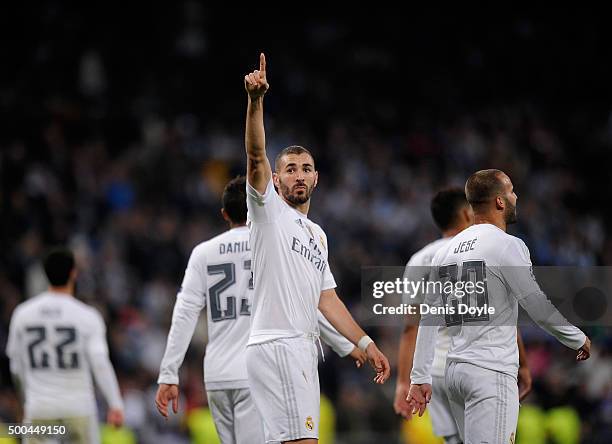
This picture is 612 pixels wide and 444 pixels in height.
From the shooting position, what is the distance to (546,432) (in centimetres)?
1512

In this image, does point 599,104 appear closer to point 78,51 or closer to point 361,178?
point 361,178

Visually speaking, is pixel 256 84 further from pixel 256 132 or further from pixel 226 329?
pixel 226 329

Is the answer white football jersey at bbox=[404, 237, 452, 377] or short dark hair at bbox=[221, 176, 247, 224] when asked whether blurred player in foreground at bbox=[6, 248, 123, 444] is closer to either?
short dark hair at bbox=[221, 176, 247, 224]

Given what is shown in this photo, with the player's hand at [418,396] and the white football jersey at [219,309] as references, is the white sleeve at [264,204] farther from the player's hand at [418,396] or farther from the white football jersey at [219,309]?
the player's hand at [418,396]

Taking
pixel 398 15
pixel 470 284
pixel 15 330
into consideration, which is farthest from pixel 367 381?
pixel 398 15

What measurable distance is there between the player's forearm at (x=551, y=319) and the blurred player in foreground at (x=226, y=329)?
1.55 m

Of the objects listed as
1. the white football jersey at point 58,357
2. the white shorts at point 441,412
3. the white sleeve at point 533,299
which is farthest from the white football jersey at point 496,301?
the white football jersey at point 58,357

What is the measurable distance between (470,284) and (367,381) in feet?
30.6

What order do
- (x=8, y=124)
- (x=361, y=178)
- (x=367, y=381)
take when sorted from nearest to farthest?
(x=367, y=381) < (x=8, y=124) < (x=361, y=178)

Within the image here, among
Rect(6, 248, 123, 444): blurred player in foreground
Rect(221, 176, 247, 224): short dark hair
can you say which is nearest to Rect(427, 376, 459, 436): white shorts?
Rect(221, 176, 247, 224): short dark hair

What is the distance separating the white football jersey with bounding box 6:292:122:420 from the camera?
9430mm

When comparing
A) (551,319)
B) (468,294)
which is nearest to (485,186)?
(468,294)

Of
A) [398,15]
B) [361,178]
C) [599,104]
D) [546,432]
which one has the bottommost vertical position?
[546,432]

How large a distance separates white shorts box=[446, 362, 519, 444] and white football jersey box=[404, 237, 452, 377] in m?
1.52
